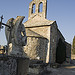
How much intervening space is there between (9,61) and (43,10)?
17.4m

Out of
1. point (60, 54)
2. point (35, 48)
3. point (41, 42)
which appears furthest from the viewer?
point (60, 54)

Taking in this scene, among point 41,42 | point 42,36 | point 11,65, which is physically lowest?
point 11,65

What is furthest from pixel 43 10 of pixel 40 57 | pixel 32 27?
pixel 40 57

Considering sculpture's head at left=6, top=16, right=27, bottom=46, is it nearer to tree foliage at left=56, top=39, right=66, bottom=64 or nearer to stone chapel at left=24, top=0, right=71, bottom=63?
stone chapel at left=24, top=0, right=71, bottom=63

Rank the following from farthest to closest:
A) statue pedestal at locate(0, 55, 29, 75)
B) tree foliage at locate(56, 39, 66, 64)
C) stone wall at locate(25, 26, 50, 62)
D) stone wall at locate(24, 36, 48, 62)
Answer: tree foliage at locate(56, 39, 66, 64), stone wall at locate(25, 26, 50, 62), stone wall at locate(24, 36, 48, 62), statue pedestal at locate(0, 55, 29, 75)

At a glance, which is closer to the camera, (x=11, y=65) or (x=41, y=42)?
(x=11, y=65)

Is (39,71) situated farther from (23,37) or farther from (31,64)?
(23,37)

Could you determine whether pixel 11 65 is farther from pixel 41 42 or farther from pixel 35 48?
pixel 41 42

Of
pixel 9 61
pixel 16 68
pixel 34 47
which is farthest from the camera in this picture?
pixel 34 47

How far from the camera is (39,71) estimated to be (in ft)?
20.9

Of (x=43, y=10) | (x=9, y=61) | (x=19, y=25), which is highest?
(x=43, y=10)

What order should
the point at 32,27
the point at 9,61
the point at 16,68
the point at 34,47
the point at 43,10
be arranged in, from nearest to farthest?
1. the point at 9,61
2. the point at 16,68
3. the point at 34,47
4. the point at 32,27
5. the point at 43,10

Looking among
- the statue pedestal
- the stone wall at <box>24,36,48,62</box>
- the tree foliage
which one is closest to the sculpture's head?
the statue pedestal

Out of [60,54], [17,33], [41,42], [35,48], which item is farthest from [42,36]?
[17,33]
